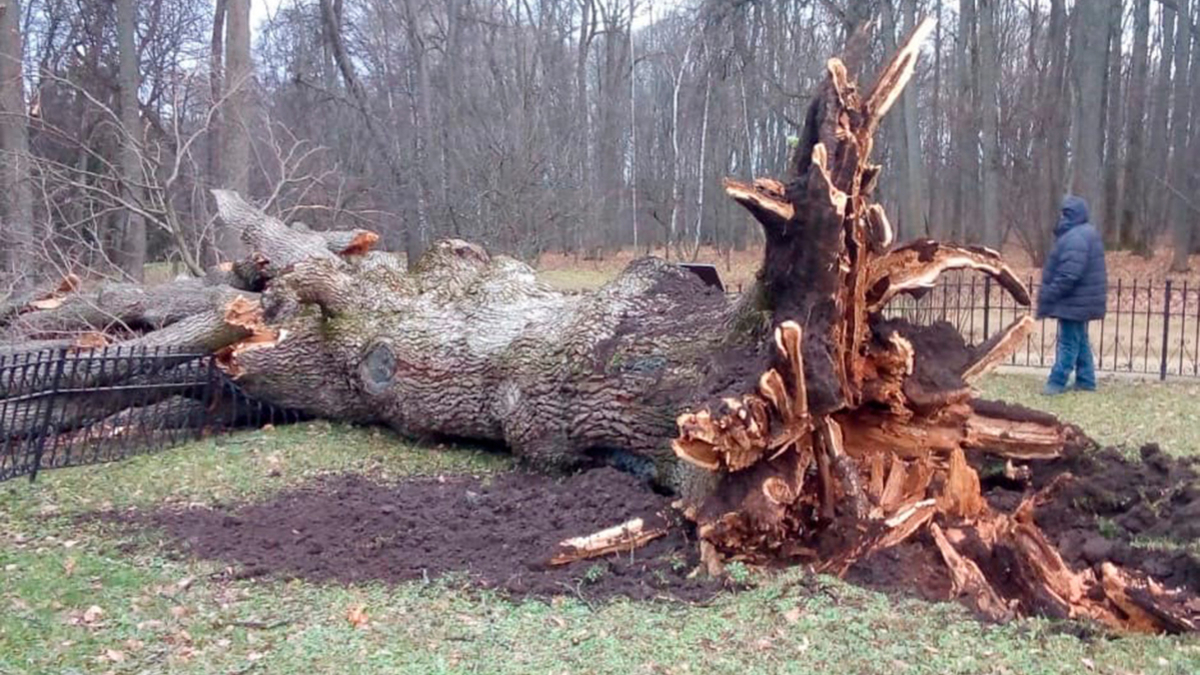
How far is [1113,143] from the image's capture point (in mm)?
25719

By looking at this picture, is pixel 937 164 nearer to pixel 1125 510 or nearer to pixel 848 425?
pixel 1125 510

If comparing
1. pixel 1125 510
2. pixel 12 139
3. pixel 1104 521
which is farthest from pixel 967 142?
pixel 1104 521

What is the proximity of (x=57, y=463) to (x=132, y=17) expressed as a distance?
13.2m

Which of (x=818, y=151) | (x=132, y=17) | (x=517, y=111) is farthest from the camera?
(x=517, y=111)

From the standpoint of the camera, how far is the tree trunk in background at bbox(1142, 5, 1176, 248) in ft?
78.3

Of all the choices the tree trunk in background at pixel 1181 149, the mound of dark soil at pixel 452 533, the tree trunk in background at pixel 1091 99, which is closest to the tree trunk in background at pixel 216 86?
the mound of dark soil at pixel 452 533

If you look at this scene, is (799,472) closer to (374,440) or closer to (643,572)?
(643,572)

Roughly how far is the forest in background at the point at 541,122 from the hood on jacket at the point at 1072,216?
3.72 m

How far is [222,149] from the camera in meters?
14.4

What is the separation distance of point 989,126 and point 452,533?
24.0 metres

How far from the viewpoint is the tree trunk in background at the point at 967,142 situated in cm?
2648

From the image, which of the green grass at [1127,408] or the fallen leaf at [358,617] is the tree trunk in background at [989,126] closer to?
the green grass at [1127,408]

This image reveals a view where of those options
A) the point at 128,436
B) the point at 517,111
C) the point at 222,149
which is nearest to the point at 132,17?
the point at 222,149

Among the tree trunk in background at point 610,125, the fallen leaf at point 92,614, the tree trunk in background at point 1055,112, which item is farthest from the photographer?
the tree trunk in background at point 610,125
